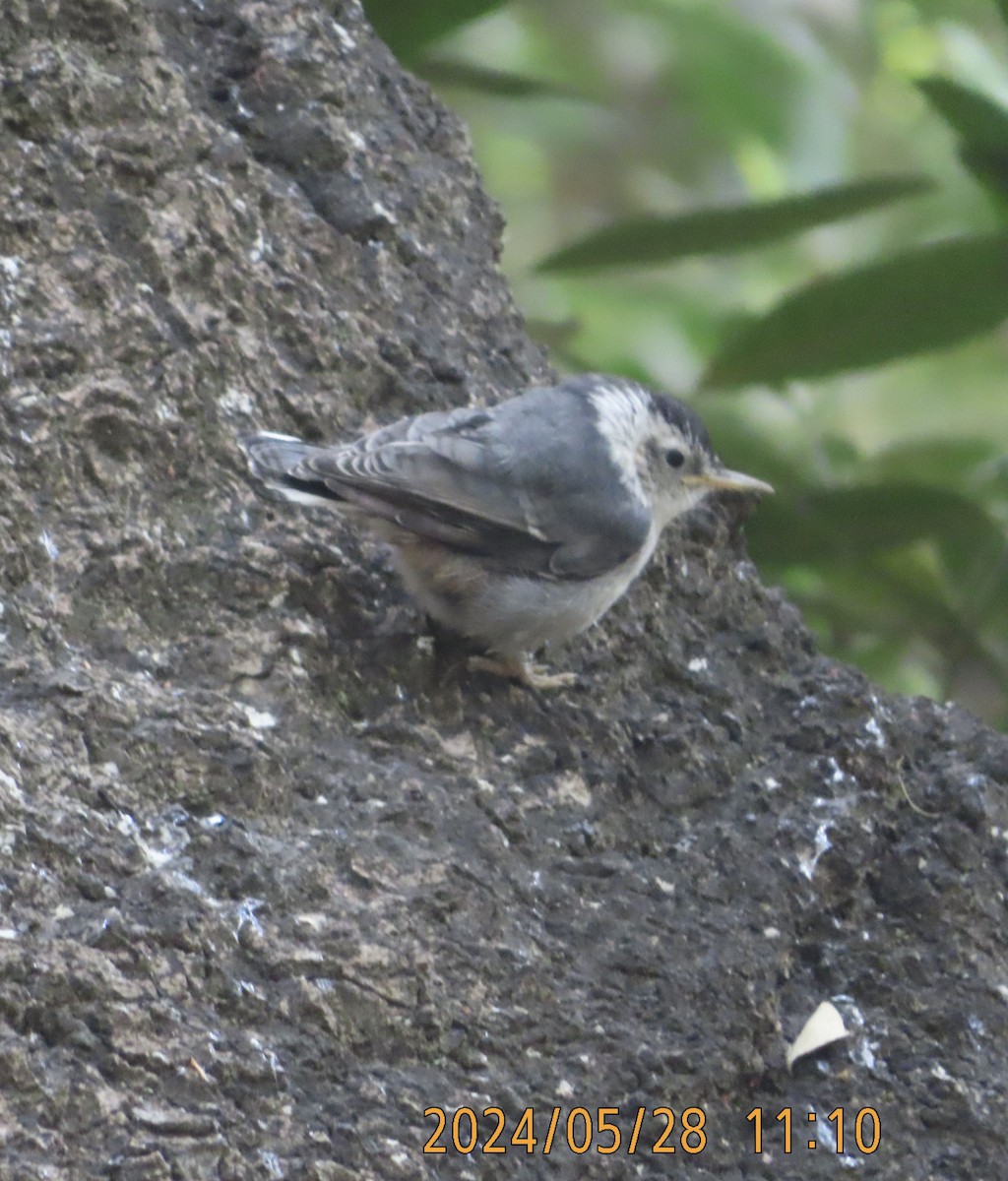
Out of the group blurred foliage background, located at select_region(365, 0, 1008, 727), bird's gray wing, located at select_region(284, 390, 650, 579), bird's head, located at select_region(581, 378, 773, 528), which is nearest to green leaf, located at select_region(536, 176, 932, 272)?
blurred foliage background, located at select_region(365, 0, 1008, 727)

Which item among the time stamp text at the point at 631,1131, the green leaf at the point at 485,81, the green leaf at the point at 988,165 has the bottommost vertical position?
the time stamp text at the point at 631,1131

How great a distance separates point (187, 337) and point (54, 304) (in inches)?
10.6

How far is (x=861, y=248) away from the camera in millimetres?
5711

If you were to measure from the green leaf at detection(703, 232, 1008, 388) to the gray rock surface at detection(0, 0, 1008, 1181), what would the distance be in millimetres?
742

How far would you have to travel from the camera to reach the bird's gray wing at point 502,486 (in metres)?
2.98

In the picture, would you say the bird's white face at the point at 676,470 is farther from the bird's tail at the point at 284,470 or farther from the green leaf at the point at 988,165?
the green leaf at the point at 988,165

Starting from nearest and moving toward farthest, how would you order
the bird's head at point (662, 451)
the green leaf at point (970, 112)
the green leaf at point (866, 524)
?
the bird's head at point (662, 451)
the green leaf at point (970, 112)
the green leaf at point (866, 524)

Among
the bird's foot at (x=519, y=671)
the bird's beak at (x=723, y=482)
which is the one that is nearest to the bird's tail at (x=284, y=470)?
the bird's foot at (x=519, y=671)

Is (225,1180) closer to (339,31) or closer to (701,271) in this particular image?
(339,31)

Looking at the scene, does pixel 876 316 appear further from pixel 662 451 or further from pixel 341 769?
pixel 341 769

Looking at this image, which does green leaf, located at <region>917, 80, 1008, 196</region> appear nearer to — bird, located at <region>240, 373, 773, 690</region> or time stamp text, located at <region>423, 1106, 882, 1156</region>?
bird, located at <region>240, 373, 773, 690</region>

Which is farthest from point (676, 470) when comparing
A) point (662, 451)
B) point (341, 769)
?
point (341, 769)

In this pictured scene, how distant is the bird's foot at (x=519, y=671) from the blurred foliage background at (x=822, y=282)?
125 cm

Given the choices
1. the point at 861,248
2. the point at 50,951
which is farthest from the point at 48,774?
the point at 861,248
